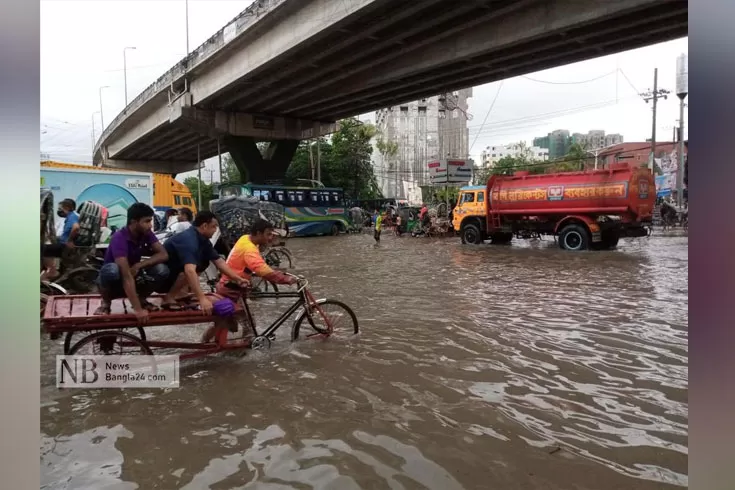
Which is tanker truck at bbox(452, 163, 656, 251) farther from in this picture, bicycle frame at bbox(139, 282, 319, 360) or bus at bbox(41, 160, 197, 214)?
bicycle frame at bbox(139, 282, 319, 360)

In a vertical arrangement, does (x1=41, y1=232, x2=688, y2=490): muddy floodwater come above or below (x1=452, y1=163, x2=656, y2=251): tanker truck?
below

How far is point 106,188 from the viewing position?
12.2 m

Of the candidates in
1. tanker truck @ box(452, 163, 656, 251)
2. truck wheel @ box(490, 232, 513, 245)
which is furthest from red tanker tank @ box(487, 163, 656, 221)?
truck wheel @ box(490, 232, 513, 245)

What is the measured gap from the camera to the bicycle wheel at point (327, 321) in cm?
537

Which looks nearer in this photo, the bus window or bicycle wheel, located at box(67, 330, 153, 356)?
bicycle wheel, located at box(67, 330, 153, 356)

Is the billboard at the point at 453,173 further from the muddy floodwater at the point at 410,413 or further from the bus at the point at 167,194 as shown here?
the muddy floodwater at the point at 410,413

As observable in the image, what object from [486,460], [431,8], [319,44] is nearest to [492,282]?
[486,460]

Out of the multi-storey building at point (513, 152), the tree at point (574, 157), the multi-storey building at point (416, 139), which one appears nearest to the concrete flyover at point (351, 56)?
the tree at point (574, 157)

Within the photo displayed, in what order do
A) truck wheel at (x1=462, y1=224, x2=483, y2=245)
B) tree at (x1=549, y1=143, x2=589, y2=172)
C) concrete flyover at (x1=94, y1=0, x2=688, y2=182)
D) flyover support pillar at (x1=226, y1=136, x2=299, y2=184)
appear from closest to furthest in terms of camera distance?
concrete flyover at (x1=94, y1=0, x2=688, y2=182), truck wheel at (x1=462, y1=224, x2=483, y2=245), flyover support pillar at (x1=226, y1=136, x2=299, y2=184), tree at (x1=549, y1=143, x2=589, y2=172)

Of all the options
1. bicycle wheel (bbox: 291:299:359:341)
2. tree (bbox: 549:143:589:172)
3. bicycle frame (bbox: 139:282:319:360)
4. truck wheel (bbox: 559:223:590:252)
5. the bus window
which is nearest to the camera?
bicycle frame (bbox: 139:282:319:360)

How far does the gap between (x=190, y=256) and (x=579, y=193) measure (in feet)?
47.7

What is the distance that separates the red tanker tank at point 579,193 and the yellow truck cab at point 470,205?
66 cm

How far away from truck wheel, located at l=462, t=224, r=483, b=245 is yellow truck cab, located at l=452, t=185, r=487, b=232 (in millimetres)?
281

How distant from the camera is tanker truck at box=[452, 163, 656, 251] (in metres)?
15.2
